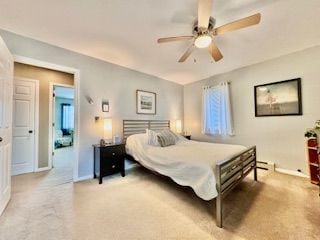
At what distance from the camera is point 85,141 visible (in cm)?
339

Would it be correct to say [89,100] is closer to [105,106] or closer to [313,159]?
[105,106]

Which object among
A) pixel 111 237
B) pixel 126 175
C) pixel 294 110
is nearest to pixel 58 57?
pixel 126 175

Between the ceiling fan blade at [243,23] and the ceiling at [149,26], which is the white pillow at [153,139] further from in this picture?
the ceiling fan blade at [243,23]

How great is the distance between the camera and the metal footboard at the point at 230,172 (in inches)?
72.1

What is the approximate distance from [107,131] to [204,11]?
2993 mm

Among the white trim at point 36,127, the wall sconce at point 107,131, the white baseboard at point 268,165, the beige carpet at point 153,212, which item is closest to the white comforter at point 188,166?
the beige carpet at point 153,212

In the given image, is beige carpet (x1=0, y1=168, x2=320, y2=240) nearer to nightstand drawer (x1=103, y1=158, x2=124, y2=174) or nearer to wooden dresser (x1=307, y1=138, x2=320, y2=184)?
wooden dresser (x1=307, y1=138, x2=320, y2=184)

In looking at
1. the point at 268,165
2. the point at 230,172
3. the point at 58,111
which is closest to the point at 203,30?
the point at 230,172

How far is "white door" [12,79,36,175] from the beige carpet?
0.85 m

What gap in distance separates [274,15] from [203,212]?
2.95 metres

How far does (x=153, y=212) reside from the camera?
210 cm

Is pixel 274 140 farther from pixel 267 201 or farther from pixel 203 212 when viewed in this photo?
pixel 203 212

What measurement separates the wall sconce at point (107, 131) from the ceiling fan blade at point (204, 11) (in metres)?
2.62

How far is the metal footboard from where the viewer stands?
1.83 meters
